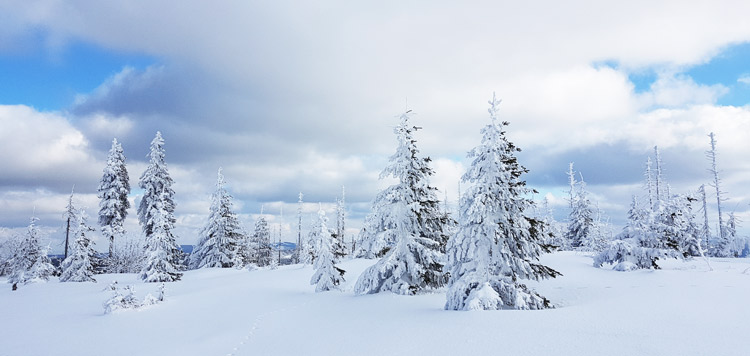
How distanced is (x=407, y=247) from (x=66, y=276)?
1400 inches

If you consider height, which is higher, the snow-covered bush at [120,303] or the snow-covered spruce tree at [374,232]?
the snow-covered spruce tree at [374,232]

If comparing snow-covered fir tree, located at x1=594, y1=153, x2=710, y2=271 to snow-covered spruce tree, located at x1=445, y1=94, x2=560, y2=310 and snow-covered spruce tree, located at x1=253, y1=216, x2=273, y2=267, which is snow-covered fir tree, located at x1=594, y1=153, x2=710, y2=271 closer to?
snow-covered spruce tree, located at x1=445, y1=94, x2=560, y2=310

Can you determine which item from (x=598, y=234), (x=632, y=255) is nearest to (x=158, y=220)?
(x=632, y=255)

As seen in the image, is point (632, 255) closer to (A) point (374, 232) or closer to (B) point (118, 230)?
(A) point (374, 232)

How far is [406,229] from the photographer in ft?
61.2

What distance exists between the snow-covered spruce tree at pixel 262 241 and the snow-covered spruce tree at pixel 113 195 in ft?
90.0

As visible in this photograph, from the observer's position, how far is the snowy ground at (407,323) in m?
8.02

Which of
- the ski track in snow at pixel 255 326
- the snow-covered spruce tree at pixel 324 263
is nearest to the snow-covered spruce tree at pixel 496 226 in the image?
the ski track in snow at pixel 255 326

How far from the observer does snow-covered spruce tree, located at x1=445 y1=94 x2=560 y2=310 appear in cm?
1340

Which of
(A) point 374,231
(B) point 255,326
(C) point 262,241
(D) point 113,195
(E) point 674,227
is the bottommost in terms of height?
(C) point 262,241

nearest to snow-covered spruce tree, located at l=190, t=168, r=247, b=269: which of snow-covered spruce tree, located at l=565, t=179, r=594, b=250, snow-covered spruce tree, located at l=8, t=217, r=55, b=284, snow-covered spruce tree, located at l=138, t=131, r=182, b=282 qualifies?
snow-covered spruce tree, located at l=138, t=131, r=182, b=282

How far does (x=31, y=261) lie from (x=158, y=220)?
18422 mm

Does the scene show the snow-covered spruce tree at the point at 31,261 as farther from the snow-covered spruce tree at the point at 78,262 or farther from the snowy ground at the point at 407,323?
the snowy ground at the point at 407,323

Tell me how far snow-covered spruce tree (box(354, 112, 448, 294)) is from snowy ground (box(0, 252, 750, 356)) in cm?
115
